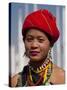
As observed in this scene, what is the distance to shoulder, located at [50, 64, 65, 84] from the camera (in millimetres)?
1986

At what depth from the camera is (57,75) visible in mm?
1999

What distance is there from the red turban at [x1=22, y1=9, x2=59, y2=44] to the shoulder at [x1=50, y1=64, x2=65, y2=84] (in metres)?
0.19

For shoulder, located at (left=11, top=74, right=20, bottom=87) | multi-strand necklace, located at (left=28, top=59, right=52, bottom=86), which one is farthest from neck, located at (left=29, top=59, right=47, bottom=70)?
shoulder, located at (left=11, top=74, right=20, bottom=87)

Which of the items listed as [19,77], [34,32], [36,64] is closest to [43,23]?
[34,32]

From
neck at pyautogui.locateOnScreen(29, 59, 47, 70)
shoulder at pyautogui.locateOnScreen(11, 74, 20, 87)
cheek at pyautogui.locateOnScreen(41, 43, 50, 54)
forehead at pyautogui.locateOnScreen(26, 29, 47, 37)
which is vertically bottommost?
shoulder at pyautogui.locateOnScreen(11, 74, 20, 87)

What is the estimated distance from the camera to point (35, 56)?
6.47ft

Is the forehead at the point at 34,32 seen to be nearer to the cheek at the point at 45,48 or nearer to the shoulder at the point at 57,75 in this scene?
the cheek at the point at 45,48

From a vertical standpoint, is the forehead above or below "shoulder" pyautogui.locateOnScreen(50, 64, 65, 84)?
above

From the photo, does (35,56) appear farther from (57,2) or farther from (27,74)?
(57,2)

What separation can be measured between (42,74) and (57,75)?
11 cm

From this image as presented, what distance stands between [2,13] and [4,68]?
14.5 inches

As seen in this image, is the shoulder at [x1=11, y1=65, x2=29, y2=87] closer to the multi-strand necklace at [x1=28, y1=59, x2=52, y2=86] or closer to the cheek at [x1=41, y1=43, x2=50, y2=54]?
the multi-strand necklace at [x1=28, y1=59, x2=52, y2=86]

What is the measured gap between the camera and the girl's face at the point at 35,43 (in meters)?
1.95

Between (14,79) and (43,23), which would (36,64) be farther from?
(43,23)
